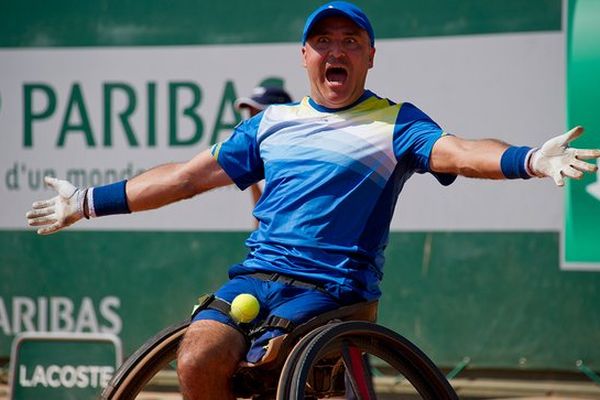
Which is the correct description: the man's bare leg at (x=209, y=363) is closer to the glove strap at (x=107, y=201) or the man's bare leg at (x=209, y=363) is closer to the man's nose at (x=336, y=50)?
the glove strap at (x=107, y=201)

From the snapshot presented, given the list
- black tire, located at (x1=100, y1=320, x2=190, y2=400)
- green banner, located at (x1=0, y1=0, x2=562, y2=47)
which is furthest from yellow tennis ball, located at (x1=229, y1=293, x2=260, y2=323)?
green banner, located at (x1=0, y1=0, x2=562, y2=47)

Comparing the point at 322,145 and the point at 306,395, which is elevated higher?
the point at 322,145

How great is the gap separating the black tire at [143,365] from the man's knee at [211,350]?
0.73 ft

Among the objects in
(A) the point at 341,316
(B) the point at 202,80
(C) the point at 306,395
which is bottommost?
(C) the point at 306,395

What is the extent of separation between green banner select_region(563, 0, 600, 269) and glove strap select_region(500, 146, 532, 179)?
107 inches

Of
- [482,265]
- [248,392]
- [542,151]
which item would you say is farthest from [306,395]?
[482,265]

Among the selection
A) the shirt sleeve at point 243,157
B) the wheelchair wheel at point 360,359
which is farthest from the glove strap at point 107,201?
the wheelchair wheel at point 360,359

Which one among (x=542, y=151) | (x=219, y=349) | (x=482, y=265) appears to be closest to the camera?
(x=542, y=151)

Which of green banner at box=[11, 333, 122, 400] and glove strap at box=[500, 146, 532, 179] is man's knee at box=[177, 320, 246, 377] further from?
green banner at box=[11, 333, 122, 400]

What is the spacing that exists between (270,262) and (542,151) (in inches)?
35.9

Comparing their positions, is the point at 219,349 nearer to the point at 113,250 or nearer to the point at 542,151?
the point at 542,151

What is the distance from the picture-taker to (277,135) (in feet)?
12.5

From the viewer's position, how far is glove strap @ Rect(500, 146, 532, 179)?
326cm

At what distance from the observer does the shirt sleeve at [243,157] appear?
3.92 meters
